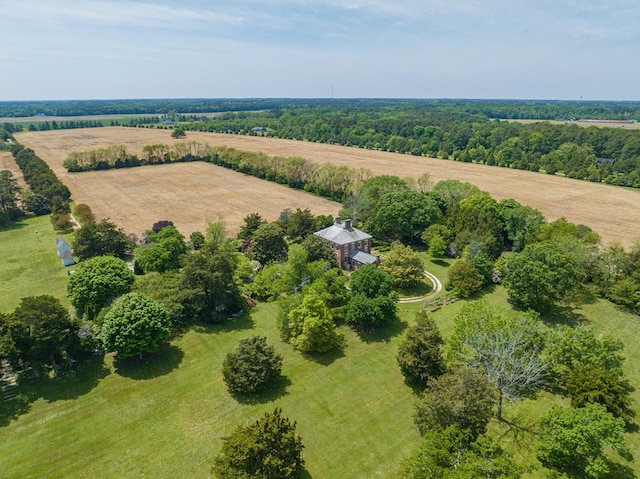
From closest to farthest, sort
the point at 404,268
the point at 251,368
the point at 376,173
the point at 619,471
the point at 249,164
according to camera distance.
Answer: the point at 619,471, the point at 251,368, the point at 404,268, the point at 249,164, the point at 376,173

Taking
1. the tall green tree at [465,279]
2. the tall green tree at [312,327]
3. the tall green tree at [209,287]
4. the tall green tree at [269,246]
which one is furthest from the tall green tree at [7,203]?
the tall green tree at [465,279]

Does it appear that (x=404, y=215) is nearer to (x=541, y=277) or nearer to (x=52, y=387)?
(x=541, y=277)

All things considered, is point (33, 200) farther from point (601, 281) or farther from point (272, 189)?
point (601, 281)

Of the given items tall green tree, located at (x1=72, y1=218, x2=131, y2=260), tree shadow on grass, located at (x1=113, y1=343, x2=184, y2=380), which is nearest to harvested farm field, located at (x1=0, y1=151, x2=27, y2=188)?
tall green tree, located at (x1=72, y1=218, x2=131, y2=260)

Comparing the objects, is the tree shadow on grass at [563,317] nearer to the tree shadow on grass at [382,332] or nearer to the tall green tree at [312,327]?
the tree shadow on grass at [382,332]

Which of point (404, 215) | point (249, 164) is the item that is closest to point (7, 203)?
point (249, 164)
